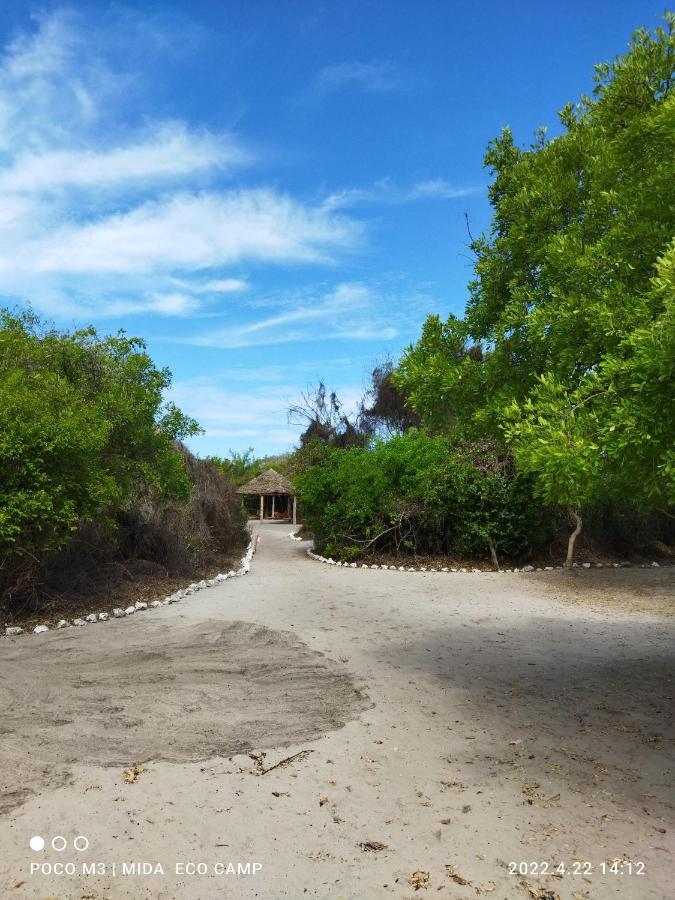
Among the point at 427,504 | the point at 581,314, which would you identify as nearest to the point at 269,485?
the point at 427,504

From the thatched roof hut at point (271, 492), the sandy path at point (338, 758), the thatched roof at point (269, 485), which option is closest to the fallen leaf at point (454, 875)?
the sandy path at point (338, 758)

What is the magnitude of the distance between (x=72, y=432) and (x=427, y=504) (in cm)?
918

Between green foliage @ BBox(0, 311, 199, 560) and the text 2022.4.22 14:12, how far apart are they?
6.88 metres

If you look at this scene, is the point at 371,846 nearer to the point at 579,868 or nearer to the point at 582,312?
the point at 579,868

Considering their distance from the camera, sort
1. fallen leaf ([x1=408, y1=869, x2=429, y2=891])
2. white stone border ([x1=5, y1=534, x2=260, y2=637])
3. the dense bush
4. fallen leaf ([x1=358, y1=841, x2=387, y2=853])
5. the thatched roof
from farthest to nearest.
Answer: the thatched roof
the dense bush
white stone border ([x1=5, y1=534, x2=260, y2=637])
fallen leaf ([x1=358, y1=841, x2=387, y2=853])
fallen leaf ([x1=408, y1=869, x2=429, y2=891])

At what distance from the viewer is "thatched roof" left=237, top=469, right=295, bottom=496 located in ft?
126

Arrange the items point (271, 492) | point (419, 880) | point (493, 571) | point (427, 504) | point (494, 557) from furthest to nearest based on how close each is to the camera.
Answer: point (271, 492) < point (427, 504) < point (494, 557) < point (493, 571) < point (419, 880)

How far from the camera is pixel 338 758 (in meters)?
4.04

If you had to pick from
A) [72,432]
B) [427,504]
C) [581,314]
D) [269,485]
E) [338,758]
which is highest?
[581,314]

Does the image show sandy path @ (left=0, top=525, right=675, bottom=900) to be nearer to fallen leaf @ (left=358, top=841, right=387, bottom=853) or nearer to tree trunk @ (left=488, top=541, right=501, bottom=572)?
fallen leaf @ (left=358, top=841, right=387, bottom=853)

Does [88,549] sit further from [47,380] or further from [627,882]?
[627,882]

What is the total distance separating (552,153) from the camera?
6.00 m

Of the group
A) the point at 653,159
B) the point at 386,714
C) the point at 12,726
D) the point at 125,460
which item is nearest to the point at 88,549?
the point at 125,460

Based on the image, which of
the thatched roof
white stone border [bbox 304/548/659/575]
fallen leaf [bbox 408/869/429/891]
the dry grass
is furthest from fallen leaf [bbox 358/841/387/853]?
the thatched roof
